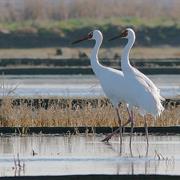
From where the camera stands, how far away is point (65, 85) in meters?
26.0

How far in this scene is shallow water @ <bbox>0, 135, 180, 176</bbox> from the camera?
11773mm

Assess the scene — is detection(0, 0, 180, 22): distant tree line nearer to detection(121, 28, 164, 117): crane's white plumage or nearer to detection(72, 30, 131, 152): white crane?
detection(72, 30, 131, 152): white crane

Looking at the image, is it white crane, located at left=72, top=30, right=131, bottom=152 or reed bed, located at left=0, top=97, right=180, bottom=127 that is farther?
reed bed, located at left=0, top=97, right=180, bottom=127

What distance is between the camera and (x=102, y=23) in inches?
1833

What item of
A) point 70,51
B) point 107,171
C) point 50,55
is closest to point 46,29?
point 70,51

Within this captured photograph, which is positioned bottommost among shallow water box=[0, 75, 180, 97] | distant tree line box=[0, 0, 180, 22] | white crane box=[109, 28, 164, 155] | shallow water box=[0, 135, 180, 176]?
shallow water box=[0, 135, 180, 176]

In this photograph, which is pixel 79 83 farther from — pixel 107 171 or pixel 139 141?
pixel 107 171

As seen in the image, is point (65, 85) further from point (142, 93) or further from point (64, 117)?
point (142, 93)

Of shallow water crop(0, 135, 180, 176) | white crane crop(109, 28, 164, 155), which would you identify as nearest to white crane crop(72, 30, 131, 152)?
white crane crop(109, 28, 164, 155)

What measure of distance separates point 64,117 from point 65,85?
9673 millimetres

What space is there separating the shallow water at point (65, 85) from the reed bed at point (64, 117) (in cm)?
484

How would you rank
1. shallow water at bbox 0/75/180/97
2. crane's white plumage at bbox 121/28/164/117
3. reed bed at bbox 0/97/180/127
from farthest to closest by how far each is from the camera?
shallow water at bbox 0/75/180/97
reed bed at bbox 0/97/180/127
crane's white plumage at bbox 121/28/164/117

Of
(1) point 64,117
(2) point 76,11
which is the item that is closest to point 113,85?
(1) point 64,117

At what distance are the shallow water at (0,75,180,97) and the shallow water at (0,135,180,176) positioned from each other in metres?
6.65
